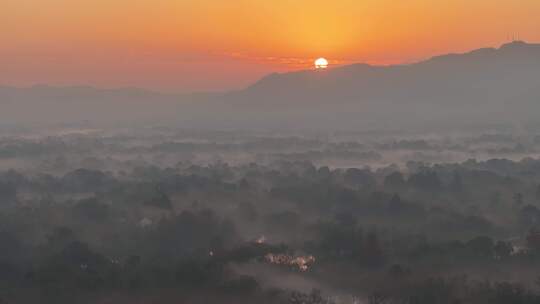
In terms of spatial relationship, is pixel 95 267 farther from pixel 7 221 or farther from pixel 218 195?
pixel 218 195

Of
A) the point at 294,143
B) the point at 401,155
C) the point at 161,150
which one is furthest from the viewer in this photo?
the point at 294,143

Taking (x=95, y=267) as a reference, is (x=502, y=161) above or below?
above

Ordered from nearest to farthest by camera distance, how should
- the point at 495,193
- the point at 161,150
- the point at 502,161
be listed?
the point at 495,193 < the point at 502,161 < the point at 161,150

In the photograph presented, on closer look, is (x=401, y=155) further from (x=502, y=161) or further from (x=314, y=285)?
(x=314, y=285)

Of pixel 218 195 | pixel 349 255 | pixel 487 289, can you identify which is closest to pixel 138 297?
pixel 349 255

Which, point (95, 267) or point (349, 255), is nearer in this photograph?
point (95, 267)

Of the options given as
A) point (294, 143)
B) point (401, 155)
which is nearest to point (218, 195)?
point (401, 155)
